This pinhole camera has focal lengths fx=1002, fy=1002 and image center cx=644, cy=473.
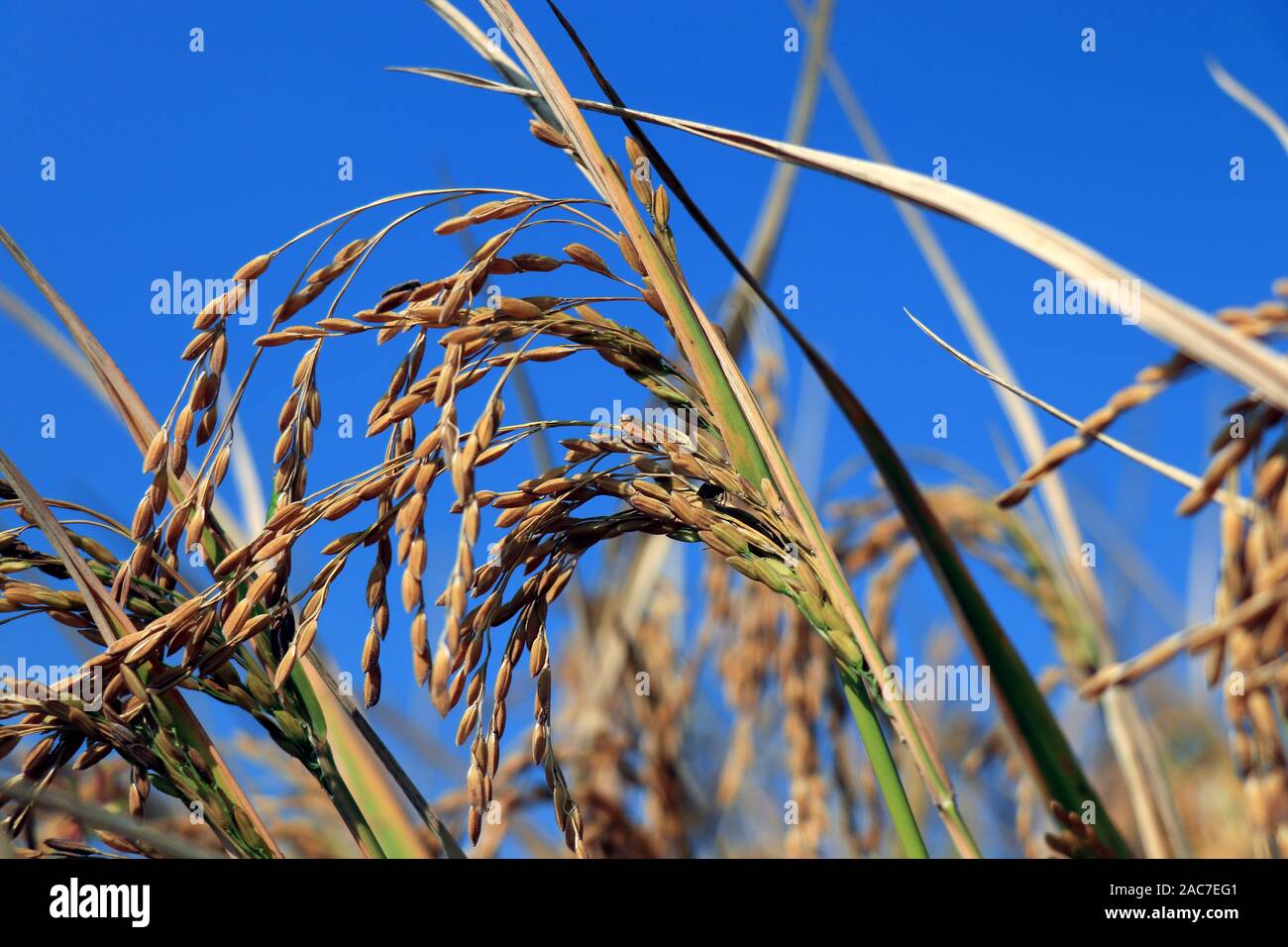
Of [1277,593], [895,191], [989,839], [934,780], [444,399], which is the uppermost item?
[895,191]

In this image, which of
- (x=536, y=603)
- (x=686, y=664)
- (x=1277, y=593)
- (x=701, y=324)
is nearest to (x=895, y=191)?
(x=701, y=324)

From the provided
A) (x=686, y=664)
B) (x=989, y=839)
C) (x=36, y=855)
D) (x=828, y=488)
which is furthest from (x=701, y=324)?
(x=989, y=839)

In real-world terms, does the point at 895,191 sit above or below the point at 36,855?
above

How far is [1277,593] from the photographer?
0.57m

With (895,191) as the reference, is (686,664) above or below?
below

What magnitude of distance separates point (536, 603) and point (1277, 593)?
0.59 metres

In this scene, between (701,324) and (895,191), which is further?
(701,324)

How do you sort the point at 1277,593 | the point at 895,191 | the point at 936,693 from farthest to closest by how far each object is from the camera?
1. the point at 936,693
2. the point at 895,191
3. the point at 1277,593

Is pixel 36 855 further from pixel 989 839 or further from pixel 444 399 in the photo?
pixel 989 839

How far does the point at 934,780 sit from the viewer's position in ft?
2.46
